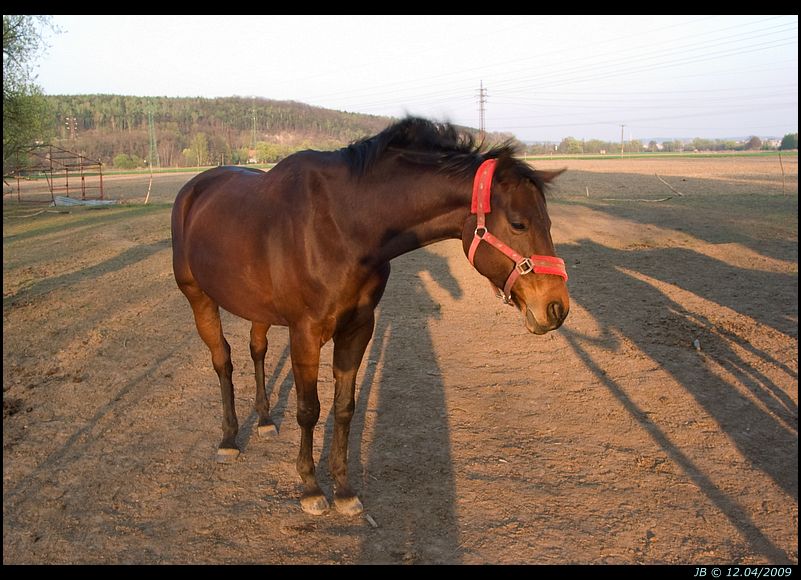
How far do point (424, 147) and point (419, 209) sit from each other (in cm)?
40

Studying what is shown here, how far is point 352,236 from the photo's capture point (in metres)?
3.29

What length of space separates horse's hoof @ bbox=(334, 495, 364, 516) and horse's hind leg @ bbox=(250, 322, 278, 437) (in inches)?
51.2

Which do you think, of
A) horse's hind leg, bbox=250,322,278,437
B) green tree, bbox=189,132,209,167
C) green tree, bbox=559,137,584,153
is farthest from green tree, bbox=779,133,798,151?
horse's hind leg, bbox=250,322,278,437

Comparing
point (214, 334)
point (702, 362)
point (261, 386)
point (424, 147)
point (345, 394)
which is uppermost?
point (424, 147)

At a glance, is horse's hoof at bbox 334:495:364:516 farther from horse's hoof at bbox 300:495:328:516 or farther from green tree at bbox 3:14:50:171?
green tree at bbox 3:14:50:171

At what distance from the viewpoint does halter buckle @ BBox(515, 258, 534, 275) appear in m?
2.81

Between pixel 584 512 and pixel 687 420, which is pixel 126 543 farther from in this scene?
pixel 687 420

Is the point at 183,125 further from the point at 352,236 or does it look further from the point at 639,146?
the point at 352,236

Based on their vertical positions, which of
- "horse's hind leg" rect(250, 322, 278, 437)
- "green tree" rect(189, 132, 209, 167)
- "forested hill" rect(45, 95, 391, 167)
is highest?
"forested hill" rect(45, 95, 391, 167)

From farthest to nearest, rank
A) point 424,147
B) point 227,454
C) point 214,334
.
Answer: point 214,334
point 227,454
point 424,147

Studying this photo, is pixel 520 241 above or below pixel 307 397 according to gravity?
above

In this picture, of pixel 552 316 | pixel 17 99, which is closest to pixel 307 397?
pixel 552 316

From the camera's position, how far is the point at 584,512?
11.6 ft

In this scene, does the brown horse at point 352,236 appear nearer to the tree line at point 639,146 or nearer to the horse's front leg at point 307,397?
the horse's front leg at point 307,397
